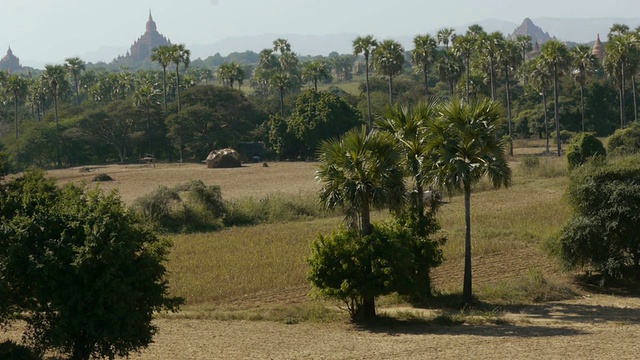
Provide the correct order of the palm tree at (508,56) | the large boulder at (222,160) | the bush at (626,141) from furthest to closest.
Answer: the palm tree at (508,56) < the large boulder at (222,160) < the bush at (626,141)

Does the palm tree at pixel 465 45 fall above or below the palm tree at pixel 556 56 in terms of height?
above

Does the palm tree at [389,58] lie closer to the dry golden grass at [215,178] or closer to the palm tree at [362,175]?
the dry golden grass at [215,178]

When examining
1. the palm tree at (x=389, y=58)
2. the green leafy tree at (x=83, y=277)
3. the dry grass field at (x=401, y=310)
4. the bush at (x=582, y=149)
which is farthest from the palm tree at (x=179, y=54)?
the green leafy tree at (x=83, y=277)

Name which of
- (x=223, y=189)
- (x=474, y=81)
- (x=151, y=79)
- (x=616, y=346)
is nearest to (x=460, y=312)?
(x=616, y=346)

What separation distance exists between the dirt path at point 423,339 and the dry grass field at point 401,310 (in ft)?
0.10

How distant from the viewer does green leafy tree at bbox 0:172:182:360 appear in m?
19.6

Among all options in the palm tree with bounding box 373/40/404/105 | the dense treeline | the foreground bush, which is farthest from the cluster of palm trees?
the palm tree with bounding box 373/40/404/105

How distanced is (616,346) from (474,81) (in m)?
77.9

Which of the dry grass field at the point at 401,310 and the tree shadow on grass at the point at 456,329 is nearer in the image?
the dry grass field at the point at 401,310

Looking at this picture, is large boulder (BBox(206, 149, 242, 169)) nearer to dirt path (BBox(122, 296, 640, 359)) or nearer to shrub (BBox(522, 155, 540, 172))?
shrub (BBox(522, 155, 540, 172))

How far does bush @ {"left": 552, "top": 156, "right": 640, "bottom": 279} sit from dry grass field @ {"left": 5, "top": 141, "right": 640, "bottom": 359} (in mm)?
1237

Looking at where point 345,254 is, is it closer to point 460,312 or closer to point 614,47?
point 460,312

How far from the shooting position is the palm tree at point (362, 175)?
2680cm

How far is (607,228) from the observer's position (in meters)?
31.3
